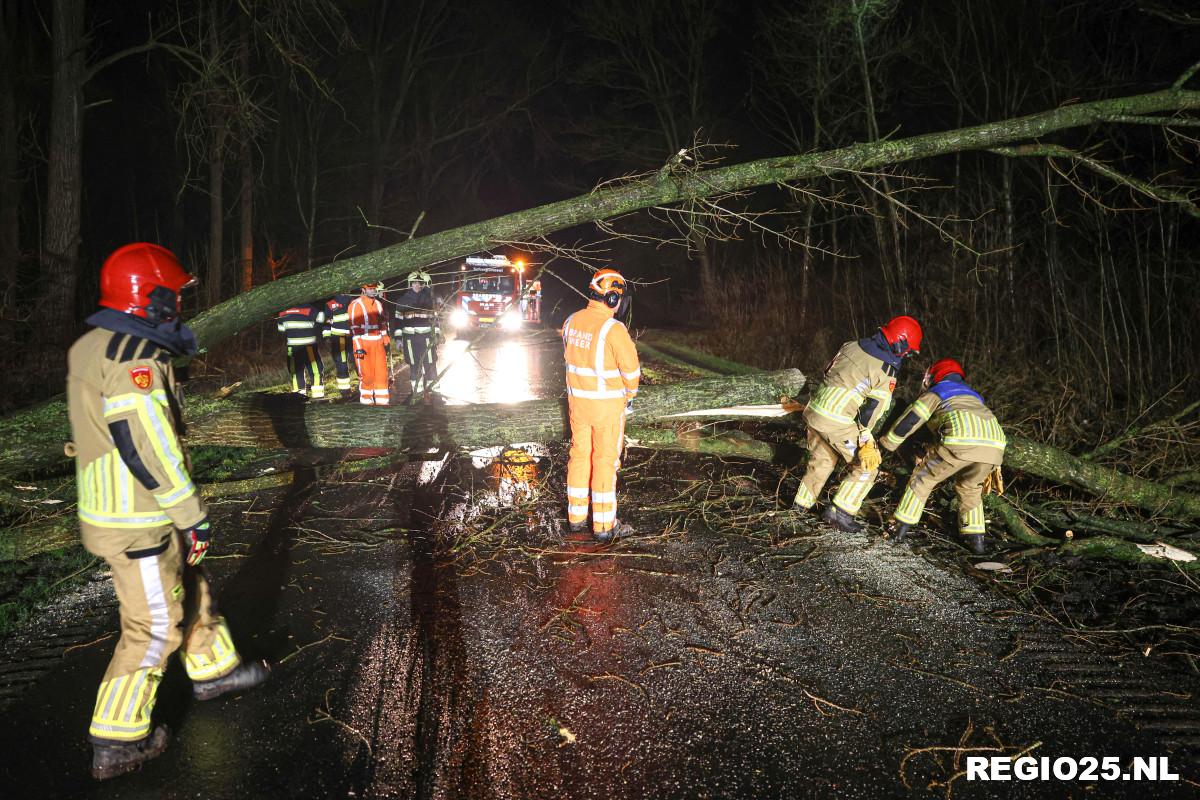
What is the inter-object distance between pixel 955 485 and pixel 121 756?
17.0 ft

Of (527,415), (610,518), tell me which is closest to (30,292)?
(527,415)

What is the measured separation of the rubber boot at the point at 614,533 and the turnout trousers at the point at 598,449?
0.02 m

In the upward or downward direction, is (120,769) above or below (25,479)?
below

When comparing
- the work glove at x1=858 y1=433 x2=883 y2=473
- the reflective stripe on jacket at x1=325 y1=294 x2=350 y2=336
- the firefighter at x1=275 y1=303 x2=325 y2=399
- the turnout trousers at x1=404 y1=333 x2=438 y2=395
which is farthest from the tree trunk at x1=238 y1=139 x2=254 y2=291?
the work glove at x1=858 y1=433 x2=883 y2=473

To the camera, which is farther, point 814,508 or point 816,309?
point 816,309

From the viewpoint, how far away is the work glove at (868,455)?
5.24 m

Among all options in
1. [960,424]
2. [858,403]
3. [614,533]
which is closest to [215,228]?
[614,533]

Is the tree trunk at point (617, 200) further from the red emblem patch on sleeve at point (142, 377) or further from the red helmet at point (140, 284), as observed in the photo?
the red emblem patch on sleeve at point (142, 377)

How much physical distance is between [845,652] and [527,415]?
337cm

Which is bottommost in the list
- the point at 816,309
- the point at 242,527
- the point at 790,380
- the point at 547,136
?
the point at 242,527

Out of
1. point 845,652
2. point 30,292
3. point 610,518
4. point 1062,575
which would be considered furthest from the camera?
point 30,292

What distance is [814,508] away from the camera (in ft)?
18.9

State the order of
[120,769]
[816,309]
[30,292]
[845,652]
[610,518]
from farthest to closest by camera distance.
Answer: [816,309], [30,292], [610,518], [845,652], [120,769]

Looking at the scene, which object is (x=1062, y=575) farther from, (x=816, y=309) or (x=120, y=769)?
(x=816, y=309)
